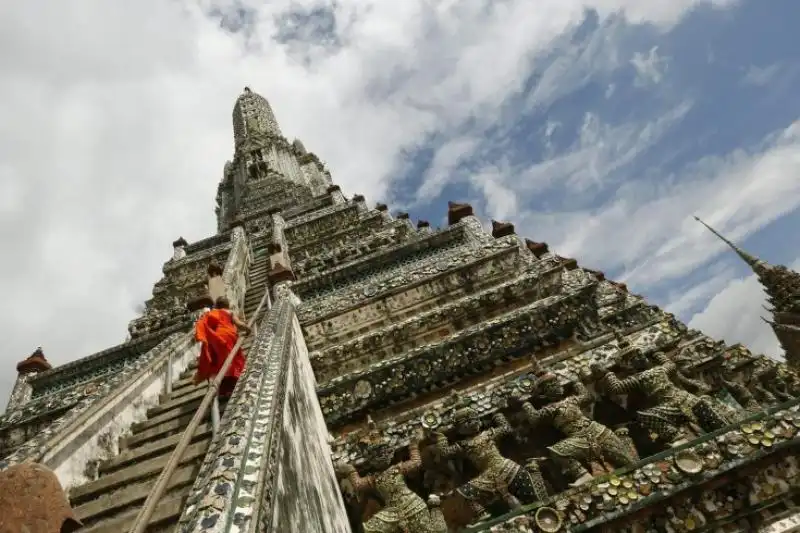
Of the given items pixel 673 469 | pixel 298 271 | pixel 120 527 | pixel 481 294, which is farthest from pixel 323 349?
pixel 298 271

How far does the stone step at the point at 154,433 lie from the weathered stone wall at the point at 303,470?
1240 millimetres

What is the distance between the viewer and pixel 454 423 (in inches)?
201

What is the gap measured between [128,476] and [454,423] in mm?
3131

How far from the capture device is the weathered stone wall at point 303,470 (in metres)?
2.86

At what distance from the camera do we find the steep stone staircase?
375 cm

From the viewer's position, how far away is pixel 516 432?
5.04m

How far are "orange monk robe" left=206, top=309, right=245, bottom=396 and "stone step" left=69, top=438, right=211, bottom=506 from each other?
1.18 meters

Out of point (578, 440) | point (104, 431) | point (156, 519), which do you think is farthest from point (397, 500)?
point (104, 431)

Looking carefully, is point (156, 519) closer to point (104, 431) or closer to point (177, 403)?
point (104, 431)

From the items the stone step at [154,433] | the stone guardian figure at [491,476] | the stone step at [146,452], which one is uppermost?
the stone step at [154,433]

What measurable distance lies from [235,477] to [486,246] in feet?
20.9

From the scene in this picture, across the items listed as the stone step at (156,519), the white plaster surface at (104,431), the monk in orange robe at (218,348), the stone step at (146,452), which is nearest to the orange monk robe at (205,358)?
the monk in orange robe at (218,348)

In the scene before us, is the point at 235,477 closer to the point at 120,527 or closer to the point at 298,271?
the point at 120,527

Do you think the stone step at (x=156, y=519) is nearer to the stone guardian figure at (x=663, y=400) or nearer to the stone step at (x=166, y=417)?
the stone step at (x=166, y=417)
